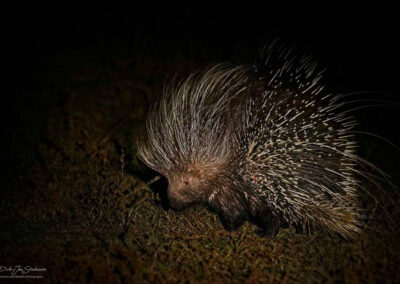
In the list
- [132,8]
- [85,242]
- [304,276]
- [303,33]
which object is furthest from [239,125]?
[132,8]

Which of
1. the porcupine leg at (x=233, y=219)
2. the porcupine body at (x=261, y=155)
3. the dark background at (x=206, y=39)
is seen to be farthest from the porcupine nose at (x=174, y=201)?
the dark background at (x=206, y=39)

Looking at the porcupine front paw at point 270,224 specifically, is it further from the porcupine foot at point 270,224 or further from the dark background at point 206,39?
the dark background at point 206,39

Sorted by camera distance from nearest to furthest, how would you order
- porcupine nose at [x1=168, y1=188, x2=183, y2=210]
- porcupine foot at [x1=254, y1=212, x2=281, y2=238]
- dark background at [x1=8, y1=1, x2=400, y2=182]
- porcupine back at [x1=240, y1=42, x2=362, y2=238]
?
porcupine back at [x1=240, y1=42, x2=362, y2=238] < porcupine foot at [x1=254, y1=212, x2=281, y2=238] < porcupine nose at [x1=168, y1=188, x2=183, y2=210] < dark background at [x1=8, y1=1, x2=400, y2=182]

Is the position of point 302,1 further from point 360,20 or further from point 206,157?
point 206,157

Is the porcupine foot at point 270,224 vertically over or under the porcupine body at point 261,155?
under
